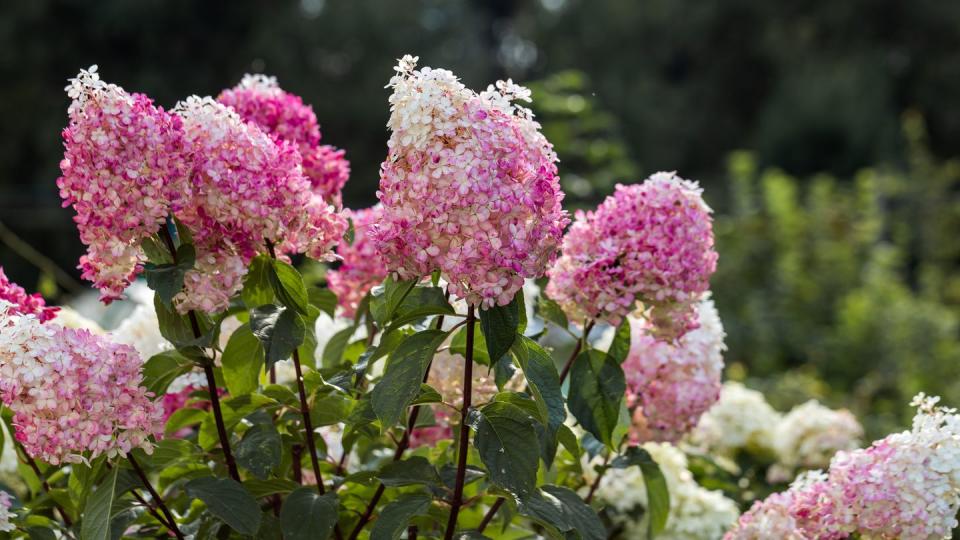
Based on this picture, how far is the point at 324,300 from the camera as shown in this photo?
1.65 metres

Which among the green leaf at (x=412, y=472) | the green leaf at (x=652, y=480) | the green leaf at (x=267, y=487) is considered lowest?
the green leaf at (x=267, y=487)

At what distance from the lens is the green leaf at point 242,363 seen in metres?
1.53

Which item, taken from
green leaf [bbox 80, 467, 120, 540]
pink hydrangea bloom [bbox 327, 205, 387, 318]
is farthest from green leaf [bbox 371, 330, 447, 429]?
pink hydrangea bloom [bbox 327, 205, 387, 318]

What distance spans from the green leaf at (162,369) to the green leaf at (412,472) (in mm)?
266

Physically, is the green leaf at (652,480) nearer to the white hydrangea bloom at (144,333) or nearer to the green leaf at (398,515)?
the green leaf at (398,515)

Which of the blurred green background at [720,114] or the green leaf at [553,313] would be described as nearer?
→ the green leaf at [553,313]

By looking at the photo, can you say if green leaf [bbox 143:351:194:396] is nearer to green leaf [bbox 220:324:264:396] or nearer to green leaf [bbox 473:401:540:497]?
green leaf [bbox 220:324:264:396]

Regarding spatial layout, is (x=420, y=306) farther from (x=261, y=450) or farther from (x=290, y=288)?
(x=261, y=450)

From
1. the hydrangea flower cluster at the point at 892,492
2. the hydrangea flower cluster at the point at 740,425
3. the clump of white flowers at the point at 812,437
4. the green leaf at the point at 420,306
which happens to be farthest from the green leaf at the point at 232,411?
the clump of white flowers at the point at 812,437

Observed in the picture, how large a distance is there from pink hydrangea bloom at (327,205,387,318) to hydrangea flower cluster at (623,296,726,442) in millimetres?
384

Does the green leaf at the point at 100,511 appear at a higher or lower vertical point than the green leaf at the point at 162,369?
lower

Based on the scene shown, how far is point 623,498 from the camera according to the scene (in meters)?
2.11

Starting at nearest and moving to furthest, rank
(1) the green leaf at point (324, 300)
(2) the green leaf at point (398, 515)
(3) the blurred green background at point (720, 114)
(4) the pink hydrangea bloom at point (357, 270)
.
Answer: (2) the green leaf at point (398, 515) < (1) the green leaf at point (324, 300) < (4) the pink hydrangea bloom at point (357, 270) < (3) the blurred green background at point (720, 114)

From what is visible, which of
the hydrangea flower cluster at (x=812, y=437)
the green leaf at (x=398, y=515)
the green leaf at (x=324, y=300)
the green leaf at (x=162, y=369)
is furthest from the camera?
the hydrangea flower cluster at (x=812, y=437)
